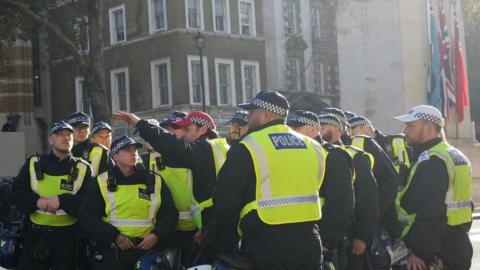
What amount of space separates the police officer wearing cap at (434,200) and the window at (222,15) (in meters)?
29.7

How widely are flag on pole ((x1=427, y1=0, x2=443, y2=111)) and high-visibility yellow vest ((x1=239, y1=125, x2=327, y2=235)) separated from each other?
1789cm

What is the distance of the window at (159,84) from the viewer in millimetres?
34562

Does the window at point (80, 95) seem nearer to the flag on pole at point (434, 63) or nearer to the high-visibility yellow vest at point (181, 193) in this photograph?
the flag on pole at point (434, 63)

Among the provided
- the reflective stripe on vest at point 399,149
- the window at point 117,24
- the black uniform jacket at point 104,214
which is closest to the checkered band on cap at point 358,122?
the reflective stripe on vest at point 399,149

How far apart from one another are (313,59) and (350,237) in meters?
33.6

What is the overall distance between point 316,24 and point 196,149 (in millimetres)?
34801

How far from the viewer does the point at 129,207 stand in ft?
21.1

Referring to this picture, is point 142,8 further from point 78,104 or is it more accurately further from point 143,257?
point 143,257

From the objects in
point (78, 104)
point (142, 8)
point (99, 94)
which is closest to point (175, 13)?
point (142, 8)

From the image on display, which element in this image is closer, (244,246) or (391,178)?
(244,246)

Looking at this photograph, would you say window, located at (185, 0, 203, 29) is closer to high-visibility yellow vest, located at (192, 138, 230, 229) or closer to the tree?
the tree

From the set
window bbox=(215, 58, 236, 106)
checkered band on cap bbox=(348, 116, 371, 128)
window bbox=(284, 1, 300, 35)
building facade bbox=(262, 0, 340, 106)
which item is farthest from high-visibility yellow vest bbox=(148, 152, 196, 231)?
window bbox=(284, 1, 300, 35)

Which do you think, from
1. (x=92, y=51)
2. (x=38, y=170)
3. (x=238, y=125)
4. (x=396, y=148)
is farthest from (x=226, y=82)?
(x=38, y=170)

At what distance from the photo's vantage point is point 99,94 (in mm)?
23141
